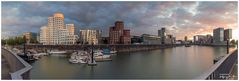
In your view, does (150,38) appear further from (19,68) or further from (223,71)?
(223,71)

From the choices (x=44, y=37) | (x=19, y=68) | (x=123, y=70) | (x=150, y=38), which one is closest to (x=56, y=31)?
(x=44, y=37)

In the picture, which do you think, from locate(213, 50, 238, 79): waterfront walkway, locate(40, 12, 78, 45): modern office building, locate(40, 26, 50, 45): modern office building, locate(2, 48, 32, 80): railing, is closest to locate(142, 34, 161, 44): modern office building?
locate(40, 12, 78, 45): modern office building

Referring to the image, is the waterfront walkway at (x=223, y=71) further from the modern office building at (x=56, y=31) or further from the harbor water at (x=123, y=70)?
the modern office building at (x=56, y=31)

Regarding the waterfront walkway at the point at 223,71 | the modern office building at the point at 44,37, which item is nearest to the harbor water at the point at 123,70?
the modern office building at the point at 44,37

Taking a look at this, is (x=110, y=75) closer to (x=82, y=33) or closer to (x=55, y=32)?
(x=55, y=32)

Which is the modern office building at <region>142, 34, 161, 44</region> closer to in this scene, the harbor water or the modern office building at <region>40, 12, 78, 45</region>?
the modern office building at <region>40, 12, 78, 45</region>

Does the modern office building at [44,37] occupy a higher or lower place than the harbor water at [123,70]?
higher

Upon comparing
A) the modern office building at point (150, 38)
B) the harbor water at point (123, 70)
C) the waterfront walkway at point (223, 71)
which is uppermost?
the modern office building at point (150, 38)

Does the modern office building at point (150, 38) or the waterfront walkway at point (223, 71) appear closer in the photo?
the waterfront walkway at point (223, 71)
